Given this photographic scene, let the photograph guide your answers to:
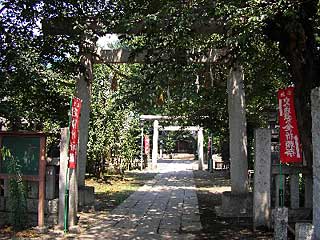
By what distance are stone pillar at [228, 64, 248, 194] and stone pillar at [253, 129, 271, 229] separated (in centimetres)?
190

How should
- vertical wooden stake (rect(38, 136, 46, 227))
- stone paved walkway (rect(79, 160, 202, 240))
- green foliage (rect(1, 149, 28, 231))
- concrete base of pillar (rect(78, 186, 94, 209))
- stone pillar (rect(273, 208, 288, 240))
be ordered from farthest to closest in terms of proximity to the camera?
1. concrete base of pillar (rect(78, 186, 94, 209))
2. vertical wooden stake (rect(38, 136, 46, 227))
3. stone paved walkway (rect(79, 160, 202, 240))
4. green foliage (rect(1, 149, 28, 231))
5. stone pillar (rect(273, 208, 288, 240))

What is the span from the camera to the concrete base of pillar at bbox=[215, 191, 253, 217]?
959cm

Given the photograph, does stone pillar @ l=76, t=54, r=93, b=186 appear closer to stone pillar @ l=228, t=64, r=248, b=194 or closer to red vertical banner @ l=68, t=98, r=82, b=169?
red vertical banner @ l=68, t=98, r=82, b=169

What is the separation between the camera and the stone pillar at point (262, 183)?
8.01m

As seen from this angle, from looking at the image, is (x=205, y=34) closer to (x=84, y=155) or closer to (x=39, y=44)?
(x=39, y=44)

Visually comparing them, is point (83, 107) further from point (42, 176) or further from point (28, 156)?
point (42, 176)

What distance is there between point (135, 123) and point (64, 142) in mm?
16162

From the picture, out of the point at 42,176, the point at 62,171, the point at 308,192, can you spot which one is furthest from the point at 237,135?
the point at 42,176

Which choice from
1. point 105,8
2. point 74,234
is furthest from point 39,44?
point 74,234

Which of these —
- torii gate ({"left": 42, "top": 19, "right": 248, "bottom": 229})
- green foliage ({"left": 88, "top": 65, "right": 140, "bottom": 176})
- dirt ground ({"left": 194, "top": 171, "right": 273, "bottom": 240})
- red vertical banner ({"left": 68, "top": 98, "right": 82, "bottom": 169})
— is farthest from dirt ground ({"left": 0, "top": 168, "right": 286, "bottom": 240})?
green foliage ({"left": 88, "top": 65, "right": 140, "bottom": 176})

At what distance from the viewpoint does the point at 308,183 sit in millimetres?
7852

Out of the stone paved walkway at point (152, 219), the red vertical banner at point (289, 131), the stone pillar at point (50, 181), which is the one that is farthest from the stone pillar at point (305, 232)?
the stone pillar at point (50, 181)

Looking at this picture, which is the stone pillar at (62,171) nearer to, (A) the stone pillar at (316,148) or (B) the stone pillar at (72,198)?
(B) the stone pillar at (72,198)

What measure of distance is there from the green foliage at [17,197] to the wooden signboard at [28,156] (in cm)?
12
